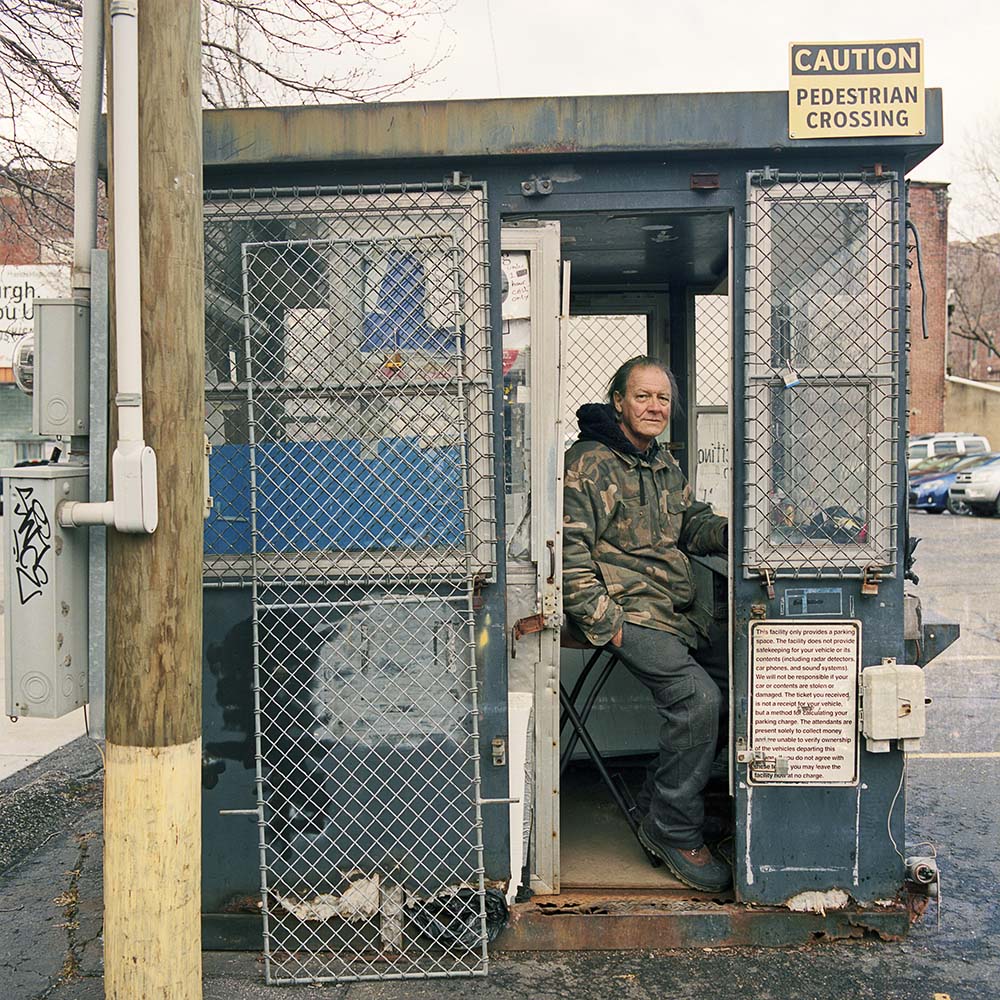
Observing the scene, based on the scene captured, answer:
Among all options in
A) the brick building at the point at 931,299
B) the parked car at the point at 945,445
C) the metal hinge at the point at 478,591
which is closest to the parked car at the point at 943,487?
the parked car at the point at 945,445

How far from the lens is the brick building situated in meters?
36.9

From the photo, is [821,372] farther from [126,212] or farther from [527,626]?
[126,212]

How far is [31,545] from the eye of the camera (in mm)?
2846

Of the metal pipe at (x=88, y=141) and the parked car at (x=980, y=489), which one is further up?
the metal pipe at (x=88, y=141)

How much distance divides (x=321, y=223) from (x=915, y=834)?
12.9 ft

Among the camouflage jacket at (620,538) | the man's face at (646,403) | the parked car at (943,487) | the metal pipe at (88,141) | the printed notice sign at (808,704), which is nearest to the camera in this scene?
the metal pipe at (88,141)

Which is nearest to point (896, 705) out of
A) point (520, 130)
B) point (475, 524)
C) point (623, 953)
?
point (623, 953)

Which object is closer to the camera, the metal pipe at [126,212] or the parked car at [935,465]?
the metal pipe at [126,212]

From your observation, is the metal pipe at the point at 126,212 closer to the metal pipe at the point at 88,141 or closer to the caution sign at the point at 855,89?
the metal pipe at the point at 88,141

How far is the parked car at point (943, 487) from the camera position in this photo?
23094 mm

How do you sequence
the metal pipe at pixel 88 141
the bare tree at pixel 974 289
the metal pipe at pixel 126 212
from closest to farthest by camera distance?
1. the metal pipe at pixel 126 212
2. the metal pipe at pixel 88 141
3. the bare tree at pixel 974 289

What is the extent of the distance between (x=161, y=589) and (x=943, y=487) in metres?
23.2

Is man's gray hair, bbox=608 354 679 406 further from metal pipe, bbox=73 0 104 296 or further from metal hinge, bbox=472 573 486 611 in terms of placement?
metal pipe, bbox=73 0 104 296

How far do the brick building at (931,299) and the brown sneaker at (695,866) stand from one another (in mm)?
34767
